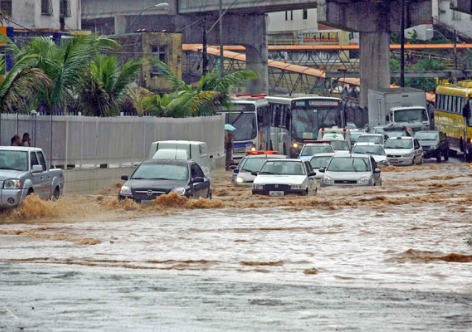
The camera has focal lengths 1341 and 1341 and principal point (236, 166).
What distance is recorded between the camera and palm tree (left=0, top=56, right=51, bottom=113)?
37.0 metres

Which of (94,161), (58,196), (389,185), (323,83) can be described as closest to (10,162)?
(58,196)

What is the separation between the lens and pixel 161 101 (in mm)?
52844

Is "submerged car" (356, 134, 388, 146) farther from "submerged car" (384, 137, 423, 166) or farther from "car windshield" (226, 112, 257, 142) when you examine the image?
"car windshield" (226, 112, 257, 142)

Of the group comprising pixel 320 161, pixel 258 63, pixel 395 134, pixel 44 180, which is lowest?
pixel 44 180

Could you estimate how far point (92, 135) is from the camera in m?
39.8

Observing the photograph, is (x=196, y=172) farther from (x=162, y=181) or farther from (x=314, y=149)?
(x=314, y=149)

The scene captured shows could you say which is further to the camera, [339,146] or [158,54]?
[158,54]

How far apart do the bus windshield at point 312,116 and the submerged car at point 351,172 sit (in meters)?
22.7

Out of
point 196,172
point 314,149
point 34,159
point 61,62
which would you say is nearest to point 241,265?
point 34,159

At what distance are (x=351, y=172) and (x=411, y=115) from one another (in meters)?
30.7

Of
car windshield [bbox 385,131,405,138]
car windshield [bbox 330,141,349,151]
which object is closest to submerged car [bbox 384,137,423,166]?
car windshield [bbox 330,141,349,151]

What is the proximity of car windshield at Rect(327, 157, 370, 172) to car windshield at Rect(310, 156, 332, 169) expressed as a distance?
147 inches

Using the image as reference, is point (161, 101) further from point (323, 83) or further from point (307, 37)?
point (307, 37)

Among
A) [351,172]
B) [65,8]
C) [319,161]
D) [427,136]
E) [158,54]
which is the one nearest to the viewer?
[351,172]
